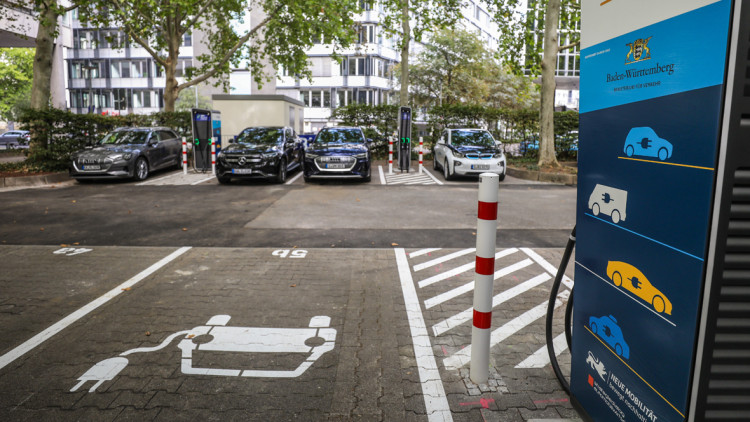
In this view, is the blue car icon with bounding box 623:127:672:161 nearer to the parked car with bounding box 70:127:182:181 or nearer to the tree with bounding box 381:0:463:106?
the parked car with bounding box 70:127:182:181

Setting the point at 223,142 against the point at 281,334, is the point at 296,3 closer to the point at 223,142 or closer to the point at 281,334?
the point at 223,142

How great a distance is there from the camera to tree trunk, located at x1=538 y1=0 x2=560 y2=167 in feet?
54.9

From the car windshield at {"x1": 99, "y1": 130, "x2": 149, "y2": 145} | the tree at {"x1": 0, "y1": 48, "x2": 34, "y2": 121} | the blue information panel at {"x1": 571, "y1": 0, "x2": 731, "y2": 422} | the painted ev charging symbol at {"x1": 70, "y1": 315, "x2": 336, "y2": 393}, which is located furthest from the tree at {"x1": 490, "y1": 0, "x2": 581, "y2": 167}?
the tree at {"x1": 0, "y1": 48, "x2": 34, "y2": 121}

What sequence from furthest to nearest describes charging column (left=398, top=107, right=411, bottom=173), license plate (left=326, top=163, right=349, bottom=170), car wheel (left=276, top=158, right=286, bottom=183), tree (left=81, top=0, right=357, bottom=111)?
1. tree (left=81, top=0, right=357, bottom=111)
2. charging column (left=398, top=107, right=411, bottom=173)
3. car wheel (left=276, top=158, right=286, bottom=183)
4. license plate (left=326, top=163, right=349, bottom=170)

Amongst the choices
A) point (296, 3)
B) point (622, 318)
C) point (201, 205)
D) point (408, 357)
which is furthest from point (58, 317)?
point (296, 3)

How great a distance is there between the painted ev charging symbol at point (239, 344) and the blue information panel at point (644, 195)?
188 centimetres

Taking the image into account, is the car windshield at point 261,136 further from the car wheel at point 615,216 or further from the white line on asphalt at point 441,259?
the car wheel at point 615,216

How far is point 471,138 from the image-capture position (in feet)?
54.3

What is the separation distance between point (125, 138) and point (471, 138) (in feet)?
35.9

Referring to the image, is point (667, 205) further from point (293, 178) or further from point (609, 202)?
point (293, 178)

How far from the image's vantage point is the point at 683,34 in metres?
1.86

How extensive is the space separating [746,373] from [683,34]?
125 cm

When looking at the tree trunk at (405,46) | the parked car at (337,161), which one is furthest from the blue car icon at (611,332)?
the tree trunk at (405,46)

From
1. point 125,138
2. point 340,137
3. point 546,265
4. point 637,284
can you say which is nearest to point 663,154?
point 637,284
